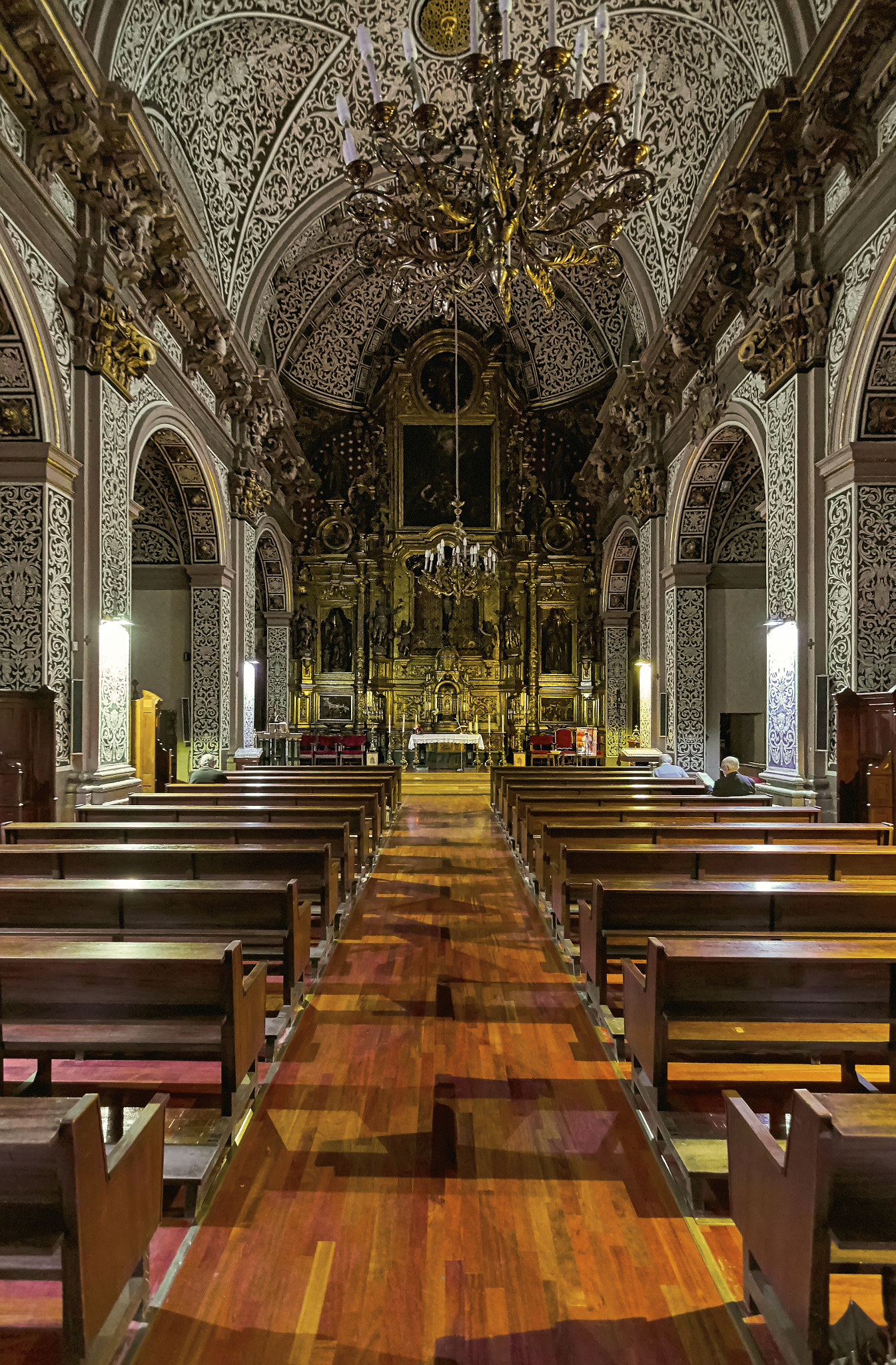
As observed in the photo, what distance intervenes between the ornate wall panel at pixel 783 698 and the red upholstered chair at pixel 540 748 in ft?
32.0

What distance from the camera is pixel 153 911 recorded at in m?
3.62

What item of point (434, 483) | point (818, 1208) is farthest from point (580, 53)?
point (434, 483)

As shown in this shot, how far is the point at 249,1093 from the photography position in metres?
2.93

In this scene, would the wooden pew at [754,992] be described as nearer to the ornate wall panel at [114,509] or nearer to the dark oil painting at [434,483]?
the ornate wall panel at [114,509]

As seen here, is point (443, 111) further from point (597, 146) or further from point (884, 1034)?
point (884, 1034)

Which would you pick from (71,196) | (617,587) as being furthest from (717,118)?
(617,587)

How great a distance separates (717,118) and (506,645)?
42.1 ft

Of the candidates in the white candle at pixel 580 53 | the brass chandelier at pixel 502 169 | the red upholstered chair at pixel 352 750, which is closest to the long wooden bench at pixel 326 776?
the brass chandelier at pixel 502 169

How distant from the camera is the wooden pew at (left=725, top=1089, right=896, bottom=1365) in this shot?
1.50 m

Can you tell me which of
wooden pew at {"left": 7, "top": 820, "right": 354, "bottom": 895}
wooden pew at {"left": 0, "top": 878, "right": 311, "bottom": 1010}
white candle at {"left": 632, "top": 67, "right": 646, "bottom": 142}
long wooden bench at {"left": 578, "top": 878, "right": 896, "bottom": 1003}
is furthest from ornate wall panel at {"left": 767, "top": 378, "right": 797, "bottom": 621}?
wooden pew at {"left": 0, "top": 878, "right": 311, "bottom": 1010}

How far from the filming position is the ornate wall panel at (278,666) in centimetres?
2123

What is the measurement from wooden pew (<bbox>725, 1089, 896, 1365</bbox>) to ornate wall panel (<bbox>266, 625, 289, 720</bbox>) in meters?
20.1

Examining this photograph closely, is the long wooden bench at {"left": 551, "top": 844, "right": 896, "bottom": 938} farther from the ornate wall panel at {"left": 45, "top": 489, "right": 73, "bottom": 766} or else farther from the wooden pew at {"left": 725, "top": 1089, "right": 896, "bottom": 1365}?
the ornate wall panel at {"left": 45, "top": 489, "right": 73, "bottom": 766}

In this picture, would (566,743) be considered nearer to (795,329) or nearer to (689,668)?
(689,668)
